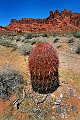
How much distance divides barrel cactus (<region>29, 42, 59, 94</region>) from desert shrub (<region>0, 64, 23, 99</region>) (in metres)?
0.76

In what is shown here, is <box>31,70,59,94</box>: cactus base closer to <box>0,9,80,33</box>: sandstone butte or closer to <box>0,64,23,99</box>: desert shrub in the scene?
<box>0,64,23,99</box>: desert shrub

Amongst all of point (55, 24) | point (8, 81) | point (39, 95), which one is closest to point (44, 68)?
point (39, 95)

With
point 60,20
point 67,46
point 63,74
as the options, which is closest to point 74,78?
point 63,74

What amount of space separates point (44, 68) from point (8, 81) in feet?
4.91

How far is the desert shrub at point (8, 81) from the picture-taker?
6199mm

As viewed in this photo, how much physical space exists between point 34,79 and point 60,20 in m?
73.2

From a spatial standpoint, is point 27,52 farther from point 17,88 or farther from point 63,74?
point 17,88

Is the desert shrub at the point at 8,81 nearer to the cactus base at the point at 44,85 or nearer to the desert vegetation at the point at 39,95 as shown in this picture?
the desert vegetation at the point at 39,95

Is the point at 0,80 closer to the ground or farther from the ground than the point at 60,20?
closer to the ground

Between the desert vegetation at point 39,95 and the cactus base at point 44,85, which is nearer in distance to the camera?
the desert vegetation at point 39,95

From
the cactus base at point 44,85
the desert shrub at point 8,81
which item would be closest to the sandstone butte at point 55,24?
the desert shrub at point 8,81

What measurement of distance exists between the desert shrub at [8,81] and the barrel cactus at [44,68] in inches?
30.0

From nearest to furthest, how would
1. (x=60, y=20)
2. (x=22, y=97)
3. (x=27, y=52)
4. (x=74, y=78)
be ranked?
(x=22, y=97) → (x=74, y=78) → (x=27, y=52) → (x=60, y=20)

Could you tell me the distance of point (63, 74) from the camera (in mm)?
7789
